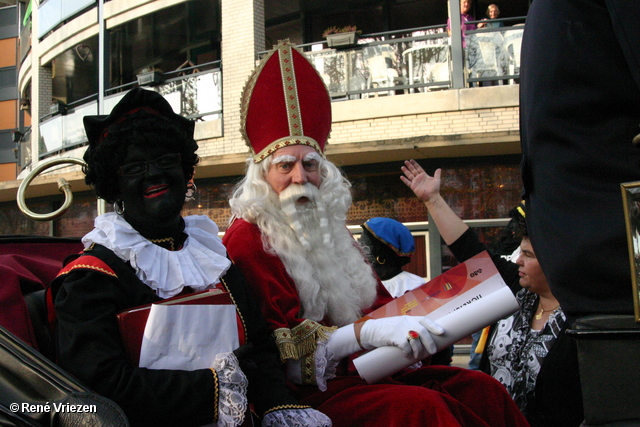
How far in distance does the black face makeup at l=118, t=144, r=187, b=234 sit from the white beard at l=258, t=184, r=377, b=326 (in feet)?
2.13

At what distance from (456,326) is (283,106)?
55.3 inches

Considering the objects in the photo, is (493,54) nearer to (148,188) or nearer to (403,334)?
(403,334)

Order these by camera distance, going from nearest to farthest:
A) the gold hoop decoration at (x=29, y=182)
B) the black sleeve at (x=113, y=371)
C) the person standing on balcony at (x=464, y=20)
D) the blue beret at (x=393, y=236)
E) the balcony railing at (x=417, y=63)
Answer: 1. the black sleeve at (x=113, y=371)
2. the gold hoop decoration at (x=29, y=182)
3. the blue beret at (x=393, y=236)
4. the balcony railing at (x=417, y=63)
5. the person standing on balcony at (x=464, y=20)

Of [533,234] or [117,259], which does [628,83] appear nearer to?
[533,234]

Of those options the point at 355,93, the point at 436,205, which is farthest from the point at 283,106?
the point at 355,93

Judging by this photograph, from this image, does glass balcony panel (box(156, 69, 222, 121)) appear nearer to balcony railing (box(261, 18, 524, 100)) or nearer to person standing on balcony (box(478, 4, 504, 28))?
balcony railing (box(261, 18, 524, 100))

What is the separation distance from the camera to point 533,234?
4.87 ft

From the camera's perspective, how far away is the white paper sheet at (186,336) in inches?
71.1

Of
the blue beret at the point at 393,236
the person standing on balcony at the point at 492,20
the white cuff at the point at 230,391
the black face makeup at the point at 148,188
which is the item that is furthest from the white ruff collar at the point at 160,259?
the person standing on balcony at the point at 492,20

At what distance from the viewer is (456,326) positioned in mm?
2248

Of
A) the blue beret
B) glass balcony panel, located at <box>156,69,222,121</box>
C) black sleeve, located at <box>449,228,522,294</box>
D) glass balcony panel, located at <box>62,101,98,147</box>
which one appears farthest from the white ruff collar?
glass balcony panel, located at <box>62,101,98,147</box>

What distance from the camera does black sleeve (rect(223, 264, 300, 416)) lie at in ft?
6.84

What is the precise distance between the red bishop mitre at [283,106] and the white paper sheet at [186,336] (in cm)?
120

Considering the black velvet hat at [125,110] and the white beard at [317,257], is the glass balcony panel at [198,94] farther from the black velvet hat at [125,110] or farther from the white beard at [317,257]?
the black velvet hat at [125,110]
